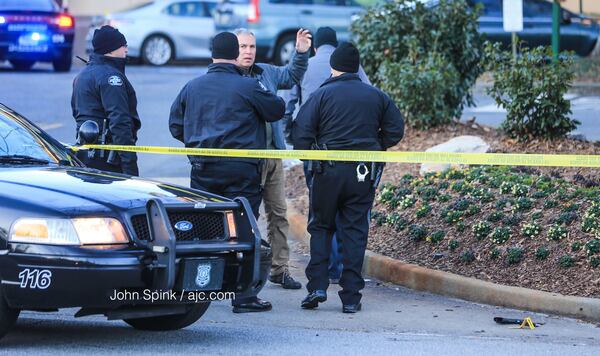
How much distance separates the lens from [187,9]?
2597 cm

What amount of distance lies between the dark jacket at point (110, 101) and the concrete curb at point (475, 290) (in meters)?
2.04

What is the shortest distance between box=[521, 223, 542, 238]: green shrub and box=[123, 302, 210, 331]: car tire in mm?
2953

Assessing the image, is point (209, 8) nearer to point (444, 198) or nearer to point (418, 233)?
point (444, 198)

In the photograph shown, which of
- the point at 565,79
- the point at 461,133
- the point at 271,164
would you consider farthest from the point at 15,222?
the point at 461,133

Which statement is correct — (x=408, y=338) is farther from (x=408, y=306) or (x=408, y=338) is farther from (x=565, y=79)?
(x=565, y=79)

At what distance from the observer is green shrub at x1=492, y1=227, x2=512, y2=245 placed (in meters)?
9.77

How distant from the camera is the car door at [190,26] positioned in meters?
25.8

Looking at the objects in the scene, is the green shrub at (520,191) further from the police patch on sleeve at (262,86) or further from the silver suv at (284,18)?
the silver suv at (284,18)

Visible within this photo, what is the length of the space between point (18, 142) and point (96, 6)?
22.8 m

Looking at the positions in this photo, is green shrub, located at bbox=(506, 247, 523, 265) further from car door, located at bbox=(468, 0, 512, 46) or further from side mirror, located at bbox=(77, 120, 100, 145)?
car door, located at bbox=(468, 0, 512, 46)

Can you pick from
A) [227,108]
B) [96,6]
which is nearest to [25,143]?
[227,108]

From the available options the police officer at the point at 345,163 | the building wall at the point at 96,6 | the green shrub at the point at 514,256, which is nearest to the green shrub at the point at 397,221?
the green shrub at the point at 514,256

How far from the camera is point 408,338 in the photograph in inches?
311

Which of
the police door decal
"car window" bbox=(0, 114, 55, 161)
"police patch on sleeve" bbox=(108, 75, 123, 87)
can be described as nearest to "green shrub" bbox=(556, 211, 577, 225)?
"police patch on sleeve" bbox=(108, 75, 123, 87)
